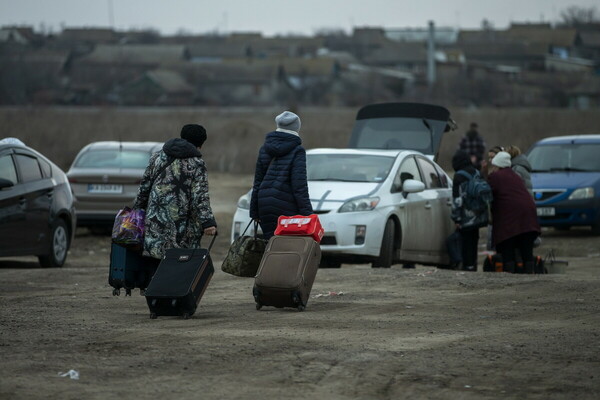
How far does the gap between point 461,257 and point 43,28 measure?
95638mm

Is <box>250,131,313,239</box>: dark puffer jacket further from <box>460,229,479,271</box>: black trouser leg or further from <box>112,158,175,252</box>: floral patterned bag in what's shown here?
<box>460,229,479,271</box>: black trouser leg

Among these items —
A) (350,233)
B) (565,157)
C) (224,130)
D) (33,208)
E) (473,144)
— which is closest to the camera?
(350,233)

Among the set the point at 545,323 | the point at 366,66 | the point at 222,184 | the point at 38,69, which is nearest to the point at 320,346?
the point at 545,323

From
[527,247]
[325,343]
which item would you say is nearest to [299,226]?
[325,343]

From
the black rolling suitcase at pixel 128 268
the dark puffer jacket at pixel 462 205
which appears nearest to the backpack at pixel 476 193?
the dark puffer jacket at pixel 462 205

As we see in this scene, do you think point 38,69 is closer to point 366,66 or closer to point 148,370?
point 366,66

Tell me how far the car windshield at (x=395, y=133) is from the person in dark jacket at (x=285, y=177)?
9.80 m

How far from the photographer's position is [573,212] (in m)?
22.3

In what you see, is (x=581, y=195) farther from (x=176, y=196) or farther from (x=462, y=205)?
(x=176, y=196)

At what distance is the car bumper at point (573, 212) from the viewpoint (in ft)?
72.8

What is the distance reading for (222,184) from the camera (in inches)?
1352

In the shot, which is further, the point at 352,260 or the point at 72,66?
the point at 72,66

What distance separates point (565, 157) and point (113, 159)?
8.21 metres

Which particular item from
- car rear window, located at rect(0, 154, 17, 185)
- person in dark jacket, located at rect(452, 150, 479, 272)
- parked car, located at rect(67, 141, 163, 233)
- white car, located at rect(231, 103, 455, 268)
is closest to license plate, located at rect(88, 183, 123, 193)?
parked car, located at rect(67, 141, 163, 233)
